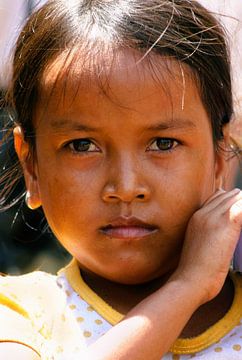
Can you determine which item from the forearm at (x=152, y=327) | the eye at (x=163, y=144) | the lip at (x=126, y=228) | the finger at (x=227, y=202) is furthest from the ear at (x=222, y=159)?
the forearm at (x=152, y=327)

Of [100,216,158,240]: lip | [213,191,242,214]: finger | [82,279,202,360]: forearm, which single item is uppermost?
[100,216,158,240]: lip

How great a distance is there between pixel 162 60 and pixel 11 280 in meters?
0.79

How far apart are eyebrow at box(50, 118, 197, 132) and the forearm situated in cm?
42

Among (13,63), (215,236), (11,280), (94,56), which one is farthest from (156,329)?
(13,63)

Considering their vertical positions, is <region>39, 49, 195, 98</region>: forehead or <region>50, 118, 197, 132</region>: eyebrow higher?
<region>39, 49, 195, 98</region>: forehead

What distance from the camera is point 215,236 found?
2703 mm

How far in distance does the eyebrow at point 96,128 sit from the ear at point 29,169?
0.88ft

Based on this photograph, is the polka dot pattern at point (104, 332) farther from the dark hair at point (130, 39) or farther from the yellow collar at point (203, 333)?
the dark hair at point (130, 39)

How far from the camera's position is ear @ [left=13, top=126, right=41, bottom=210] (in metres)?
3.00

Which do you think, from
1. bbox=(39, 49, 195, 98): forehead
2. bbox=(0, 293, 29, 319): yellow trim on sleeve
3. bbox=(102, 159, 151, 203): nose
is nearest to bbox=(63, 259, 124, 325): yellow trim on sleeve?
bbox=(0, 293, 29, 319): yellow trim on sleeve

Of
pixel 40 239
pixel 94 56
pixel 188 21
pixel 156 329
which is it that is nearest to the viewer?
pixel 156 329

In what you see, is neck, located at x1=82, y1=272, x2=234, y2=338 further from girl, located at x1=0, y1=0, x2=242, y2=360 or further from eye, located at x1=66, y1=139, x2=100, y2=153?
eye, located at x1=66, y1=139, x2=100, y2=153

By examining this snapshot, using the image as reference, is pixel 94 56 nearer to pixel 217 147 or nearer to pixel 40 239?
pixel 217 147

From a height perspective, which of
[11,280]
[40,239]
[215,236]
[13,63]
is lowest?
[40,239]
